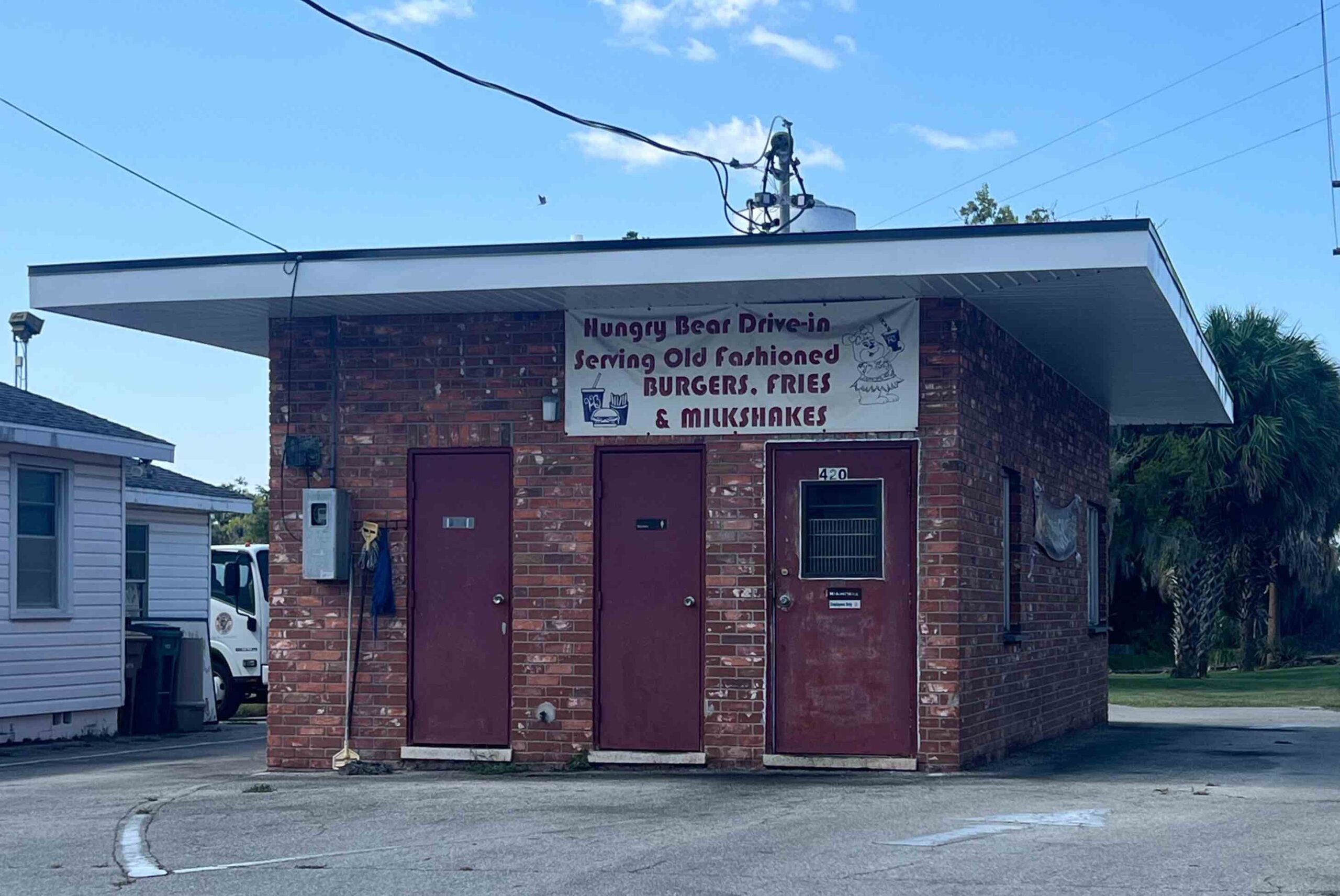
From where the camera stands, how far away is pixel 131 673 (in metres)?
19.2

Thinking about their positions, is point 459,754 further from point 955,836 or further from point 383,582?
point 955,836

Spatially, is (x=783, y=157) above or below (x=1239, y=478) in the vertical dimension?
above

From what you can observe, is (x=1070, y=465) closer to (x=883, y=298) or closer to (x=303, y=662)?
(x=883, y=298)

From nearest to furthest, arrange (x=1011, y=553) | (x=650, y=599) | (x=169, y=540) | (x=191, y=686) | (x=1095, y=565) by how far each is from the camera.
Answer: (x=650, y=599) → (x=1011, y=553) → (x=191, y=686) → (x=1095, y=565) → (x=169, y=540)

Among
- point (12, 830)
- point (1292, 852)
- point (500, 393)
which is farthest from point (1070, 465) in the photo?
point (12, 830)

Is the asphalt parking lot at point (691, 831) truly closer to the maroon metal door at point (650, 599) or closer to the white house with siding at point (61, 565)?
the maroon metal door at point (650, 599)

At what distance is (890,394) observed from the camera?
482 inches

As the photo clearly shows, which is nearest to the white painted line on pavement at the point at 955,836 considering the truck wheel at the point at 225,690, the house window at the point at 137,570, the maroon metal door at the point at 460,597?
the maroon metal door at the point at 460,597

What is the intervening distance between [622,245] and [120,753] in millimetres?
7905

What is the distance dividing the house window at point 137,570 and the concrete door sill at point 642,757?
11.7 meters

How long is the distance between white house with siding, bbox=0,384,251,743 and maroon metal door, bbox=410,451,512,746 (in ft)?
19.5

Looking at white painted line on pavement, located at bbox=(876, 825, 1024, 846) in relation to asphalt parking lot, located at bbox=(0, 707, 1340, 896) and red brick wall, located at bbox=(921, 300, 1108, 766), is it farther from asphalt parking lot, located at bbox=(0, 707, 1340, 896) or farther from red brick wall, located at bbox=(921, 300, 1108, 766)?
red brick wall, located at bbox=(921, 300, 1108, 766)

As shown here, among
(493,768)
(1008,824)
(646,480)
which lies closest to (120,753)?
(493,768)

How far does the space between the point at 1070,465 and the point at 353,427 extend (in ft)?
25.7
